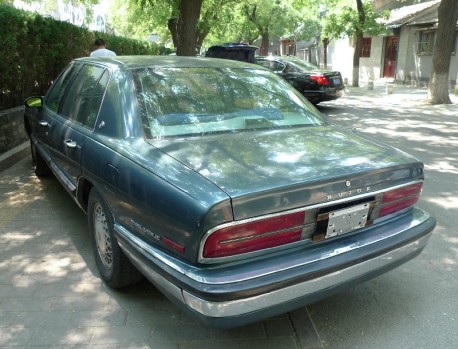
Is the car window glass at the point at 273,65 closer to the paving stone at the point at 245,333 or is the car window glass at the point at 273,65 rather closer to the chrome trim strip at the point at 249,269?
the chrome trim strip at the point at 249,269

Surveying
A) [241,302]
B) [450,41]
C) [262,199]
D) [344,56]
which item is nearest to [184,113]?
[262,199]

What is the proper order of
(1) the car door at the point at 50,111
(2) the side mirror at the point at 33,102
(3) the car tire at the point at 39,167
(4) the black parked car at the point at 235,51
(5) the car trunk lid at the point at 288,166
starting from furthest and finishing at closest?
(4) the black parked car at the point at 235,51
(3) the car tire at the point at 39,167
(2) the side mirror at the point at 33,102
(1) the car door at the point at 50,111
(5) the car trunk lid at the point at 288,166

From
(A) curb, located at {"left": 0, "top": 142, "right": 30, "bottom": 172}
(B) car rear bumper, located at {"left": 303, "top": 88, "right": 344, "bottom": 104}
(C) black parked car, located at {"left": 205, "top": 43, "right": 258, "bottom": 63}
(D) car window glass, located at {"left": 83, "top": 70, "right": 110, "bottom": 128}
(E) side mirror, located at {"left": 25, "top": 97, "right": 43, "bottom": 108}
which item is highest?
(C) black parked car, located at {"left": 205, "top": 43, "right": 258, "bottom": 63}

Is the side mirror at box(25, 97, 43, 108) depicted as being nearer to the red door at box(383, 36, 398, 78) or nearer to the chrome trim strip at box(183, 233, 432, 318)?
the chrome trim strip at box(183, 233, 432, 318)

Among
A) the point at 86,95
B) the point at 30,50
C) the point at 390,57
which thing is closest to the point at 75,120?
the point at 86,95

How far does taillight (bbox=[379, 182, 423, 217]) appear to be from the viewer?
8.77 ft

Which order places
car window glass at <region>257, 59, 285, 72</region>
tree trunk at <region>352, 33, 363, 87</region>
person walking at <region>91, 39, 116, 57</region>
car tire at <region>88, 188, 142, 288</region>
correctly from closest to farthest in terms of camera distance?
car tire at <region>88, 188, 142, 288</region> < person walking at <region>91, 39, 116, 57</region> < car window glass at <region>257, 59, 285, 72</region> < tree trunk at <region>352, 33, 363, 87</region>

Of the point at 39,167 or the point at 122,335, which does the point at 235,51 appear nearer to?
the point at 39,167

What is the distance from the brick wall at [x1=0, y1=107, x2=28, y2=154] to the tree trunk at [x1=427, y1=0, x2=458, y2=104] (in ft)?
36.8

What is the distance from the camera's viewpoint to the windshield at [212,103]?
3.00m

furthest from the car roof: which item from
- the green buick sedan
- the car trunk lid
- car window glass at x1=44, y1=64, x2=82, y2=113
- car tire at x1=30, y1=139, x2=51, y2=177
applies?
car tire at x1=30, y1=139, x2=51, y2=177

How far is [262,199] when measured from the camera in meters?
2.17

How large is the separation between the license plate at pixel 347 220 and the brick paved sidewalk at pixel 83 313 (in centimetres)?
71

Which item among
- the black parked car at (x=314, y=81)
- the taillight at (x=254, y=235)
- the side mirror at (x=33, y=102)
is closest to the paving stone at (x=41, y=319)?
the taillight at (x=254, y=235)
